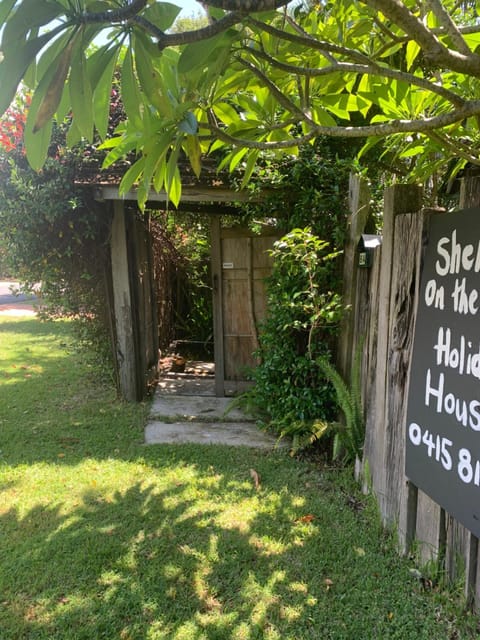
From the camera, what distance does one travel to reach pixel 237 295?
5352 mm

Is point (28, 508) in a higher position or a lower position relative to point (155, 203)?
lower

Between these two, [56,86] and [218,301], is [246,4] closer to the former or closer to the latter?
[56,86]

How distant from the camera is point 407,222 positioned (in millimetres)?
2422

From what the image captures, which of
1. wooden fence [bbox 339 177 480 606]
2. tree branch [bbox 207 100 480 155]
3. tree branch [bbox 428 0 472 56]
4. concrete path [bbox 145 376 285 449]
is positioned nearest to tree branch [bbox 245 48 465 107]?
tree branch [bbox 207 100 480 155]

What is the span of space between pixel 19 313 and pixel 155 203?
31.5 ft

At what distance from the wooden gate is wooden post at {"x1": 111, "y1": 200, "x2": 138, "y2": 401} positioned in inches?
40.0

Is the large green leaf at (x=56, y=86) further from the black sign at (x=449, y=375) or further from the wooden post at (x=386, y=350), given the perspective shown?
the wooden post at (x=386, y=350)

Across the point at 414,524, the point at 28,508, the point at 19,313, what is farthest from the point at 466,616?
the point at 19,313

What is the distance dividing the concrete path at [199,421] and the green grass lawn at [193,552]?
0.23 metres

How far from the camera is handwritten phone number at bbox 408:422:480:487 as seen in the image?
6.13 ft

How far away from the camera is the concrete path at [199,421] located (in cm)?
421

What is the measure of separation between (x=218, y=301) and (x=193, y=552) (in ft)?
10.6

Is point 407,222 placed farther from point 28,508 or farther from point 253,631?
point 28,508

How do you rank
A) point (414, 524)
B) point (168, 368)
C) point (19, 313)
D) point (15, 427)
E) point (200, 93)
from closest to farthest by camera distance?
point (200, 93) < point (414, 524) < point (15, 427) < point (168, 368) < point (19, 313)
